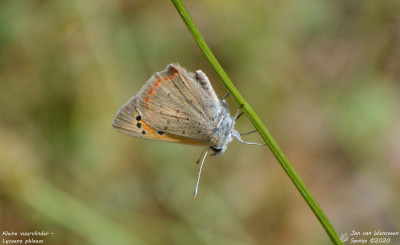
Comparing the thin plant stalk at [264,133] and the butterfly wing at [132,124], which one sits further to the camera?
the butterfly wing at [132,124]

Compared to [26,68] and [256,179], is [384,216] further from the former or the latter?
[26,68]

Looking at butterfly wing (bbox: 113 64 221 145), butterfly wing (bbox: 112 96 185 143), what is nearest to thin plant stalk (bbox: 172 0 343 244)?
butterfly wing (bbox: 113 64 221 145)

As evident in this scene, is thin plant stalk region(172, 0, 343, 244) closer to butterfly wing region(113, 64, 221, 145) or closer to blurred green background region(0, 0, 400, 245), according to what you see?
butterfly wing region(113, 64, 221, 145)

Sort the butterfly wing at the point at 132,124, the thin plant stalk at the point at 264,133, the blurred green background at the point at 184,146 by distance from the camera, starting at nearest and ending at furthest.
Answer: the thin plant stalk at the point at 264,133
the butterfly wing at the point at 132,124
the blurred green background at the point at 184,146

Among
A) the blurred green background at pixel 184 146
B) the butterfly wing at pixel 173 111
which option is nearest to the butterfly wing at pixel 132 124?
the butterfly wing at pixel 173 111

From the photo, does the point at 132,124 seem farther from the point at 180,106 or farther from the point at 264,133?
the point at 264,133

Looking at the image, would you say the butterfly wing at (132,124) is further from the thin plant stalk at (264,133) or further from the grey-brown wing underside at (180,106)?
the thin plant stalk at (264,133)

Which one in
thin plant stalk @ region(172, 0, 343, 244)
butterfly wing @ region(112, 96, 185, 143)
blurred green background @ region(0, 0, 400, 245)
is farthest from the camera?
blurred green background @ region(0, 0, 400, 245)
